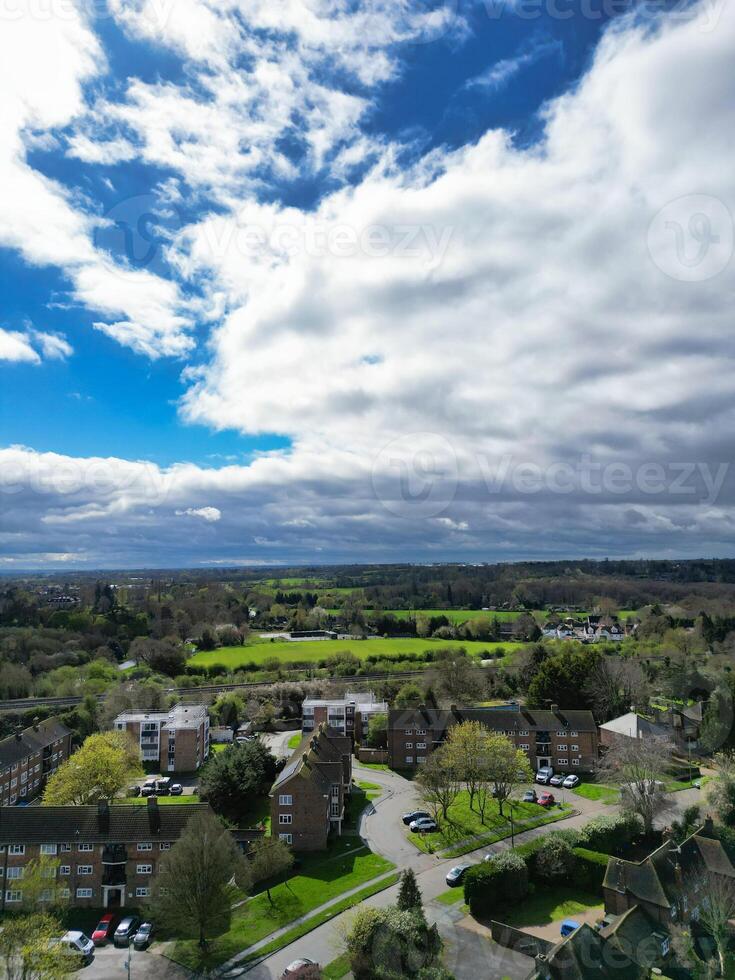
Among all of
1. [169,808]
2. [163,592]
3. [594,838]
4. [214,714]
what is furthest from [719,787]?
[163,592]

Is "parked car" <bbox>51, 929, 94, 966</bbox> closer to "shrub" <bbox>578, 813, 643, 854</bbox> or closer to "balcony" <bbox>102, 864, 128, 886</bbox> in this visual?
"balcony" <bbox>102, 864, 128, 886</bbox>

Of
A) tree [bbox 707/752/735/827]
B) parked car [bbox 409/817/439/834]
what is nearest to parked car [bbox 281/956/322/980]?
parked car [bbox 409/817/439/834]

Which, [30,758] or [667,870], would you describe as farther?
[30,758]

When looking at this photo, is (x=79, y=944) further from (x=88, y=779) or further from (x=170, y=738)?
(x=170, y=738)

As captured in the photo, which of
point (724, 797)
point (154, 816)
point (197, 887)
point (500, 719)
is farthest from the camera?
point (500, 719)

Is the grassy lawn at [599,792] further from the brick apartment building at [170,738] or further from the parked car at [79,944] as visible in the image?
the parked car at [79,944]

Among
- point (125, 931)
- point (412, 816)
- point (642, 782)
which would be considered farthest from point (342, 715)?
point (125, 931)
